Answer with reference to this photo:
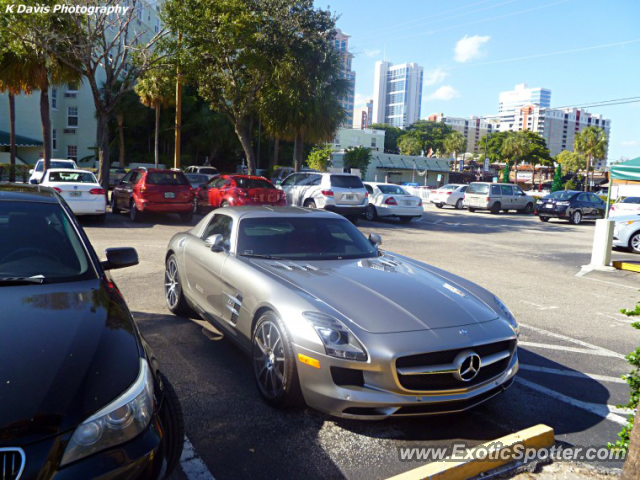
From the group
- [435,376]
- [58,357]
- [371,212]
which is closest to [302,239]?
[435,376]

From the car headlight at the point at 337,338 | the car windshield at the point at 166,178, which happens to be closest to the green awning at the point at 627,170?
the car headlight at the point at 337,338

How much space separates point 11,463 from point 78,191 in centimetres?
1347

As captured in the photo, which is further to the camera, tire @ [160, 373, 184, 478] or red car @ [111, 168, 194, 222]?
red car @ [111, 168, 194, 222]

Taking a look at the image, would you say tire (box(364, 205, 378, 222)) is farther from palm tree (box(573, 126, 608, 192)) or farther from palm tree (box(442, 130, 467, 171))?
palm tree (box(442, 130, 467, 171))

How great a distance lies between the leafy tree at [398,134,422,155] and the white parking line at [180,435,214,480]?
350 feet

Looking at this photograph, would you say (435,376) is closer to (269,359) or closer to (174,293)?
(269,359)

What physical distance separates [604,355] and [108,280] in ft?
16.1

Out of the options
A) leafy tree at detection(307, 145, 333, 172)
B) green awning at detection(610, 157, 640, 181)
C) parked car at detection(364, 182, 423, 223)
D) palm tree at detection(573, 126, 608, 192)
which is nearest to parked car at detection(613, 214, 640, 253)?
green awning at detection(610, 157, 640, 181)

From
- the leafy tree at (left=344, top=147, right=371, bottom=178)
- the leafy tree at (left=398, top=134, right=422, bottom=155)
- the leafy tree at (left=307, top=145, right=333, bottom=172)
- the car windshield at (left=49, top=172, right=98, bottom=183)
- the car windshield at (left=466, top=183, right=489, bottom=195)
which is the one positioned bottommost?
the car windshield at (left=49, top=172, right=98, bottom=183)

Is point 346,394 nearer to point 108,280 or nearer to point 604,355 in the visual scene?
point 108,280

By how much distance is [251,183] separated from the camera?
647 inches

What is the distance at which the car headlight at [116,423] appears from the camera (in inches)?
80.4

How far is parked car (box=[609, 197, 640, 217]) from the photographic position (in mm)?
21797

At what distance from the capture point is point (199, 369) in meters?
4.54
